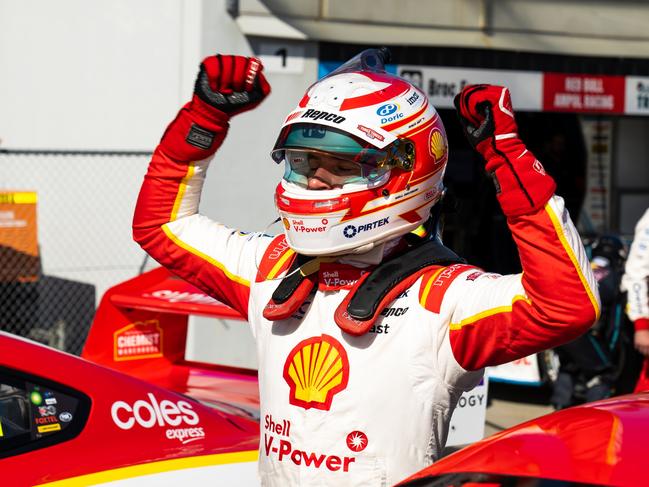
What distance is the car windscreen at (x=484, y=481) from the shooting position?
211cm

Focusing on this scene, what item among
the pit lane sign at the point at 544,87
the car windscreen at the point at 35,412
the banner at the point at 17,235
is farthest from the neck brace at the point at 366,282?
the pit lane sign at the point at 544,87

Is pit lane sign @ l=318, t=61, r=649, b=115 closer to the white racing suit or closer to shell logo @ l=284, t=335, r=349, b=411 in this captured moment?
the white racing suit

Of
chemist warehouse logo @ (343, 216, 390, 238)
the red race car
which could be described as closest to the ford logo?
chemist warehouse logo @ (343, 216, 390, 238)

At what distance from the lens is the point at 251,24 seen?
8602mm

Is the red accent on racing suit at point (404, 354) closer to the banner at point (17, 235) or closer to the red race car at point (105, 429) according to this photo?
the red race car at point (105, 429)

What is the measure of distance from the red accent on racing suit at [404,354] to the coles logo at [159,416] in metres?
0.82

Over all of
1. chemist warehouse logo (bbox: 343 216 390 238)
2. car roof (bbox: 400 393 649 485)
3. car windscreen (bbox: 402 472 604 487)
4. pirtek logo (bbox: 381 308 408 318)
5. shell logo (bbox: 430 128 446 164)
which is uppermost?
shell logo (bbox: 430 128 446 164)

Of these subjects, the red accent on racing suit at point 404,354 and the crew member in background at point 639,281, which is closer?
the red accent on racing suit at point 404,354

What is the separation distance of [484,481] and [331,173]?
3.13 ft

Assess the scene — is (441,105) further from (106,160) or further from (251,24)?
(106,160)

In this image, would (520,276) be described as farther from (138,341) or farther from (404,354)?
(138,341)

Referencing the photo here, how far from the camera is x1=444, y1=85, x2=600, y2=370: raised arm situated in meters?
2.49

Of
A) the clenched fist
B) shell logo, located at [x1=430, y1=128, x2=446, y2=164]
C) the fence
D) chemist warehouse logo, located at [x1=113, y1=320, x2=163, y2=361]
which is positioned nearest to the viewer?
shell logo, located at [x1=430, y1=128, x2=446, y2=164]

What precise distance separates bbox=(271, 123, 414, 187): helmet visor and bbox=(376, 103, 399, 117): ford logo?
0.26 feet
